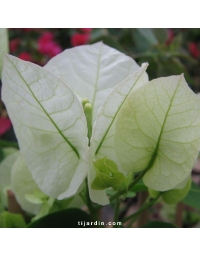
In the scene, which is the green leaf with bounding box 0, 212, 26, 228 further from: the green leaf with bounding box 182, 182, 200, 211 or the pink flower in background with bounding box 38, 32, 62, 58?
the pink flower in background with bounding box 38, 32, 62, 58

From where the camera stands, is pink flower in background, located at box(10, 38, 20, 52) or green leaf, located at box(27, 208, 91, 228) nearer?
green leaf, located at box(27, 208, 91, 228)

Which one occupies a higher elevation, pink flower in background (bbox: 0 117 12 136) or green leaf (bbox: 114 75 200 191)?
green leaf (bbox: 114 75 200 191)

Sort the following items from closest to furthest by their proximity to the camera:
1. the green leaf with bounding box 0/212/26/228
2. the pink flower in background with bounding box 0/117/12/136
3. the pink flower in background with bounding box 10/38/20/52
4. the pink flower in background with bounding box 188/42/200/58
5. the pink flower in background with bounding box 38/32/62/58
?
the green leaf with bounding box 0/212/26/228
the pink flower in background with bounding box 0/117/12/136
the pink flower in background with bounding box 38/32/62/58
the pink flower in background with bounding box 10/38/20/52
the pink flower in background with bounding box 188/42/200/58

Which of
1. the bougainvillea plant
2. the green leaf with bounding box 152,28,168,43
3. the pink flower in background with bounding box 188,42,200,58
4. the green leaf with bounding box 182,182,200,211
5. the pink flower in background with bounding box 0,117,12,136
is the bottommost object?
the pink flower in background with bounding box 188,42,200,58

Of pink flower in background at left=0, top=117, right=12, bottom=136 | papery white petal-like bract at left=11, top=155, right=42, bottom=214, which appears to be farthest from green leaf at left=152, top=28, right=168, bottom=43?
papery white petal-like bract at left=11, top=155, right=42, bottom=214
